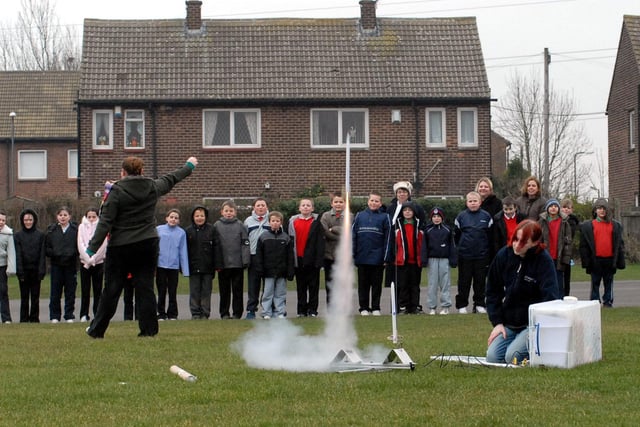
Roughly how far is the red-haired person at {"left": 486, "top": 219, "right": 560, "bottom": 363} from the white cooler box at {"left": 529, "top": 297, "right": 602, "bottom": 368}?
0.38 metres

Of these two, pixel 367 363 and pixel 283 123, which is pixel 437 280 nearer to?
pixel 367 363

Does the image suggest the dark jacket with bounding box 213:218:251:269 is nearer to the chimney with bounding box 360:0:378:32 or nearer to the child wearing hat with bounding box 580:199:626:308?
the child wearing hat with bounding box 580:199:626:308

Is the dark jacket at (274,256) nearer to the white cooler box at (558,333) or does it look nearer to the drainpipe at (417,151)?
the white cooler box at (558,333)

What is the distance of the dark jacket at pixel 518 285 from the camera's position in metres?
11.8

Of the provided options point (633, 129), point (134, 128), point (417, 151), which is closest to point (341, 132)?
point (417, 151)

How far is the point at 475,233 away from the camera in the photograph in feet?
64.5

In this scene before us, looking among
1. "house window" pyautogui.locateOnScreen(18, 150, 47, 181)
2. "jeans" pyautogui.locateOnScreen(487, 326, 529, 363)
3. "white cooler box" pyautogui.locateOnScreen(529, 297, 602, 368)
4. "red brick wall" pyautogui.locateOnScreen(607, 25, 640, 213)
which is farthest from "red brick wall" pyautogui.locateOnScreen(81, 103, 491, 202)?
"white cooler box" pyautogui.locateOnScreen(529, 297, 602, 368)

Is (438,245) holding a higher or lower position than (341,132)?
lower

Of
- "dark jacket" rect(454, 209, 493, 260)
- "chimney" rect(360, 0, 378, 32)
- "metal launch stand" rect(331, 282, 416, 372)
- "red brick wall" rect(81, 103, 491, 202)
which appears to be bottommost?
"metal launch stand" rect(331, 282, 416, 372)

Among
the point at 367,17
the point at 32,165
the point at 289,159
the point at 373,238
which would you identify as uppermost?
the point at 367,17

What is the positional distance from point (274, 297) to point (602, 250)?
5858 millimetres

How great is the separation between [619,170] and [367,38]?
13.7m

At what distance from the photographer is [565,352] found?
11.0 m

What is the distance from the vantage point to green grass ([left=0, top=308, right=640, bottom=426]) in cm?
844
